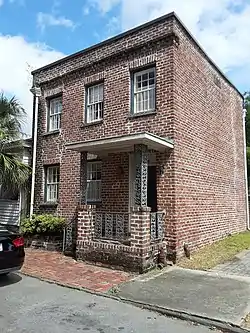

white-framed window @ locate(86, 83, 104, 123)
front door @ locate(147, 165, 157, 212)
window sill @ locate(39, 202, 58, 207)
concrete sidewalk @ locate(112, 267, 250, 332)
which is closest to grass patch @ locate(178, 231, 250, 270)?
concrete sidewalk @ locate(112, 267, 250, 332)

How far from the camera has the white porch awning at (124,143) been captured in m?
8.02

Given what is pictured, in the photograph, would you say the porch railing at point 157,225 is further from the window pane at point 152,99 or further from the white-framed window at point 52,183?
the white-framed window at point 52,183

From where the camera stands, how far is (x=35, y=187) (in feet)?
41.9

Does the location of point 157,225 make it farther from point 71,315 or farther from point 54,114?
point 54,114

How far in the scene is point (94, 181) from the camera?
11.1m

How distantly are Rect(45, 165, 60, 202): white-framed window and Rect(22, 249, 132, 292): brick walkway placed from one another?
10.5 feet

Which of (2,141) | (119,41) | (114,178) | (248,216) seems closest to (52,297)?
(114,178)

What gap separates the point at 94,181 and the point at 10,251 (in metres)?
4.78

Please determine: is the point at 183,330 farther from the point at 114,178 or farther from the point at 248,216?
the point at 248,216

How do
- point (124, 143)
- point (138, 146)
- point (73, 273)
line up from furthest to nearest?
1. point (124, 143)
2. point (138, 146)
3. point (73, 273)

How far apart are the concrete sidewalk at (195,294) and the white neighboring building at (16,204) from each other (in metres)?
7.37

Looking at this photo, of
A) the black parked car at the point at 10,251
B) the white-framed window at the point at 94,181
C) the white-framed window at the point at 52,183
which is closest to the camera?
the black parked car at the point at 10,251

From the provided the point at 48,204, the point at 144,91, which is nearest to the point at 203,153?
the point at 144,91

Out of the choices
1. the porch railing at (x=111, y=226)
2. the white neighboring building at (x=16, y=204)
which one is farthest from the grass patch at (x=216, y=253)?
the white neighboring building at (x=16, y=204)
